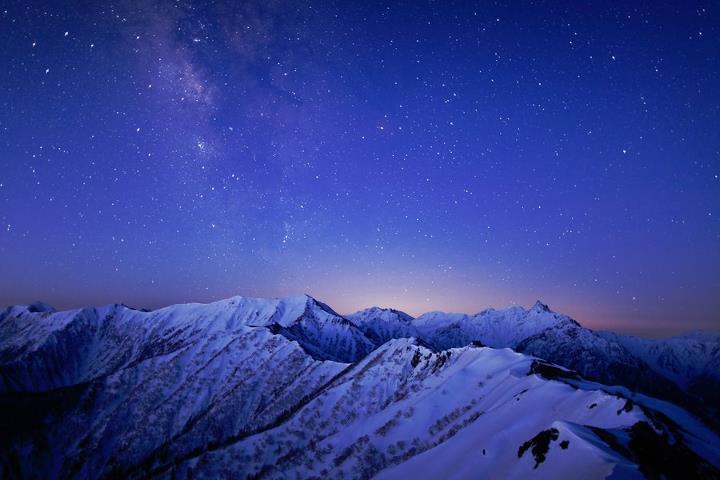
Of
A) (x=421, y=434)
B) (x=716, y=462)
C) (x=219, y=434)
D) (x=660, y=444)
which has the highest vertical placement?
(x=660, y=444)

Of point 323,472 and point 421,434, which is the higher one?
point 421,434

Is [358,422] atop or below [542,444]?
below

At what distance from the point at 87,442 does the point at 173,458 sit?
183 ft

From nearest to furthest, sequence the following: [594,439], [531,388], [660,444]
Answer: [594,439] < [660,444] < [531,388]

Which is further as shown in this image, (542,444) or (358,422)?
(358,422)

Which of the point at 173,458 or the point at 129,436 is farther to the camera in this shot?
the point at 129,436

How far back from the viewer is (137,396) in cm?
18350

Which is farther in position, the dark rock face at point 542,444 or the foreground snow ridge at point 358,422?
the foreground snow ridge at point 358,422

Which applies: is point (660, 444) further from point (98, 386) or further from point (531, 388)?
point (98, 386)

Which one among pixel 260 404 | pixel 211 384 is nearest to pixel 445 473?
pixel 260 404

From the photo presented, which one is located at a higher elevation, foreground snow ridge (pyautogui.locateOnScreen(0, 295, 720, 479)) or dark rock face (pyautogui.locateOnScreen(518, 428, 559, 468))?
dark rock face (pyautogui.locateOnScreen(518, 428, 559, 468))

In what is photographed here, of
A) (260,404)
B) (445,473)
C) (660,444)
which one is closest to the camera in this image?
(660,444)

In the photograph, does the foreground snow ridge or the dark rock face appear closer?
the dark rock face

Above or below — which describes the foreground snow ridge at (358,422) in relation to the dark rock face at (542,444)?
below
